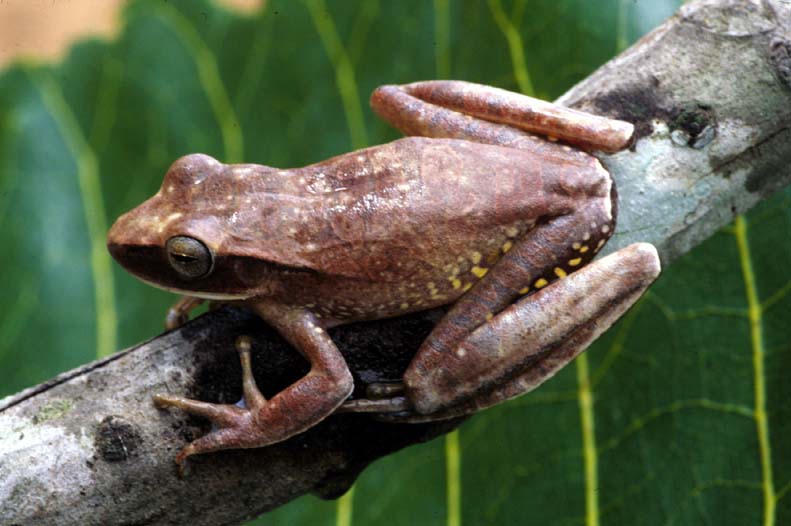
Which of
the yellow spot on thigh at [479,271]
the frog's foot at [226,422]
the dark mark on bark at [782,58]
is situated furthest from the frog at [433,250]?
the dark mark on bark at [782,58]

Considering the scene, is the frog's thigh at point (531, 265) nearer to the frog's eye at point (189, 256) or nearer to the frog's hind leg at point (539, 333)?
the frog's hind leg at point (539, 333)

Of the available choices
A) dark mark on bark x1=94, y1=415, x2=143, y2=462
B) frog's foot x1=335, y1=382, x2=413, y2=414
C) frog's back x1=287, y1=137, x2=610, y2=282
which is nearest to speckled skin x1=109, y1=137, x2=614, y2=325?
frog's back x1=287, y1=137, x2=610, y2=282

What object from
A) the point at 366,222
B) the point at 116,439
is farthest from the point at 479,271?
the point at 116,439

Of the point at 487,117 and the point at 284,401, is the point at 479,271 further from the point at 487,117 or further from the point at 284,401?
the point at 284,401

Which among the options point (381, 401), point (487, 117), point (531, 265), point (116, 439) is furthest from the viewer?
point (487, 117)

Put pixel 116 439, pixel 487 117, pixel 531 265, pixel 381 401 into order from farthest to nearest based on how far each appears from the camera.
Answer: pixel 487 117 → pixel 531 265 → pixel 381 401 → pixel 116 439

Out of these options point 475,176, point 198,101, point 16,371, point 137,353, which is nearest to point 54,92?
point 198,101

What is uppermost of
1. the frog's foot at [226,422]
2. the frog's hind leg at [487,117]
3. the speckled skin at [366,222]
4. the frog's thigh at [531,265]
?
the frog's hind leg at [487,117]
